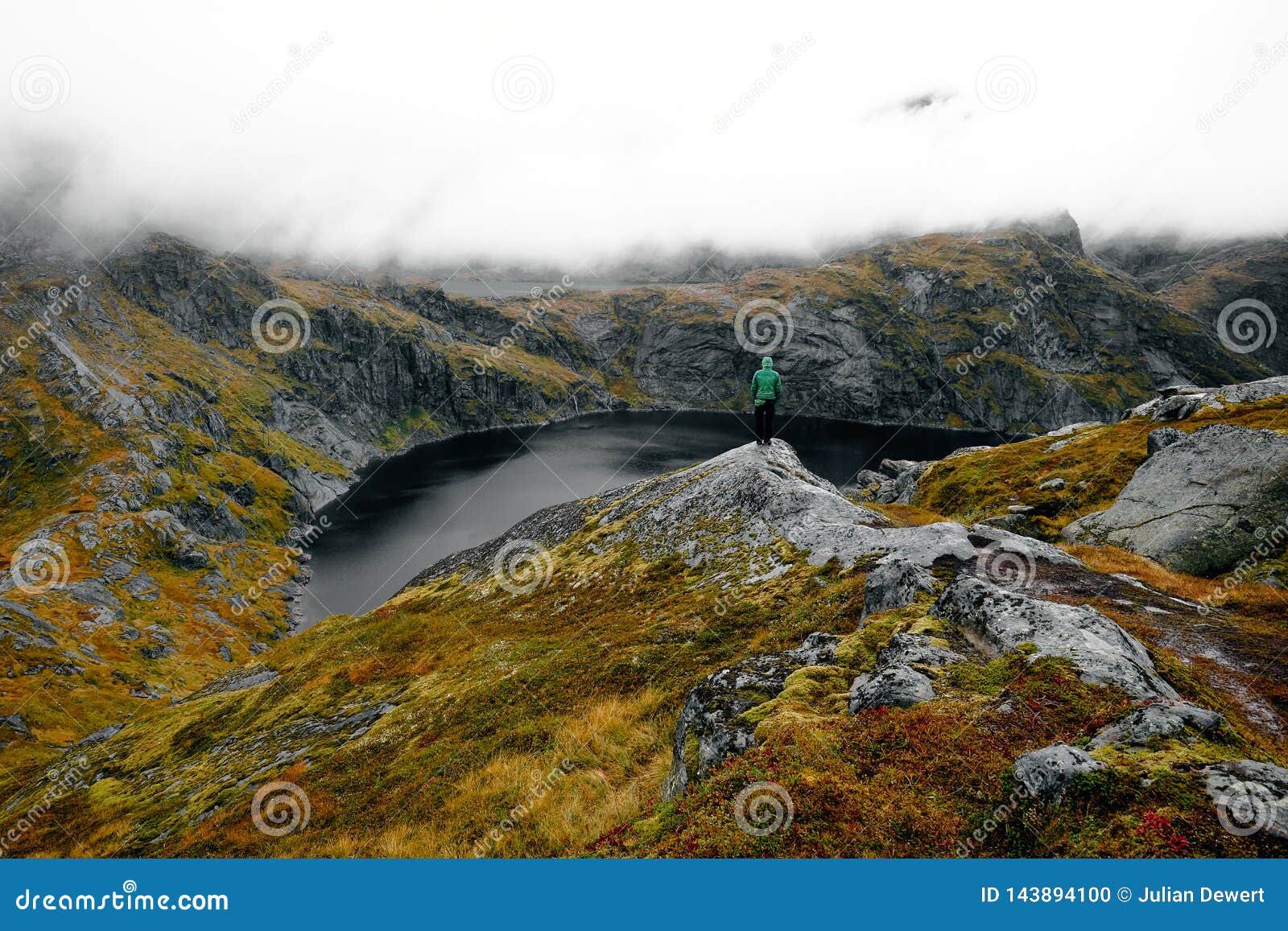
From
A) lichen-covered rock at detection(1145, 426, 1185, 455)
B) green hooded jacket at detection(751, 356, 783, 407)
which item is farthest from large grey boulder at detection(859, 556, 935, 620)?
lichen-covered rock at detection(1145, 426, 1185, 455)

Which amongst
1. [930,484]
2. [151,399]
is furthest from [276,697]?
[151,399]

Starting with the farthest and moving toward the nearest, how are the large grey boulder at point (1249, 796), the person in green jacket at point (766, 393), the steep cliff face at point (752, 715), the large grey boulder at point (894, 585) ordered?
the person in green jacket at point (766, 393) → the large grey boulder at point (894, 585) → the steep cliff face at point (752, 715) → the large grey boulder at point (1249, 796)

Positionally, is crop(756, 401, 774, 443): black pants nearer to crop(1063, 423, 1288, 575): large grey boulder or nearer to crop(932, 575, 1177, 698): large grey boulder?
crop(1063, 423, 1288, 575): large grey boulder

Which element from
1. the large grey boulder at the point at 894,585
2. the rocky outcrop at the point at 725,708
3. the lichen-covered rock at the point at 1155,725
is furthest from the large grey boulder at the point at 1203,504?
the rocky outcrop at the point at 725,708

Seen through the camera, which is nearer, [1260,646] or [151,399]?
[1260,646]

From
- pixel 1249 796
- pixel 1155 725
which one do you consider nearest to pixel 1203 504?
pixel 1155 725

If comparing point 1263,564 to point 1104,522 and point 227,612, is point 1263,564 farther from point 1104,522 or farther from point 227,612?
point 227,612

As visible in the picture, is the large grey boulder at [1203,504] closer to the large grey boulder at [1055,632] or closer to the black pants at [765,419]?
the black pants at [765,419]
